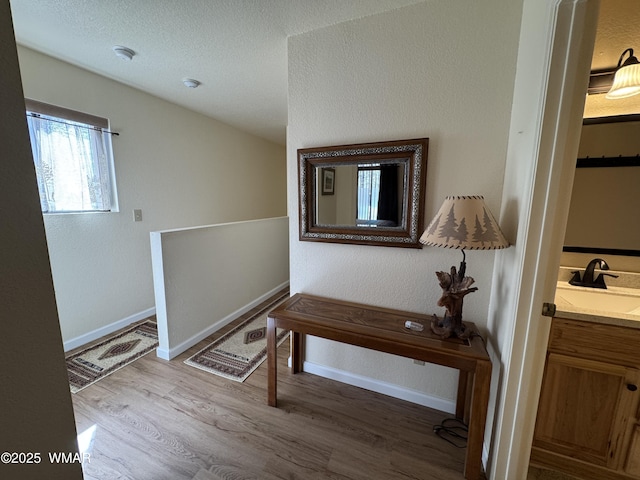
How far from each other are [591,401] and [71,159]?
12.8ft

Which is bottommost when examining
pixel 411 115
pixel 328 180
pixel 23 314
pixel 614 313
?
pixel 614 313

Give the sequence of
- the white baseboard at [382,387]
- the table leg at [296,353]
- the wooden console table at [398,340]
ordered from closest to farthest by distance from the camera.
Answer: the wooden console table at [398,340], the white baseboard at [382,387], the table leg at [296,353]

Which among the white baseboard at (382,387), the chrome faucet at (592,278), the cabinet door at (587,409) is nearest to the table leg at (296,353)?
the white baseboard at (382,387)

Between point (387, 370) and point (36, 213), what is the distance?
1990mm

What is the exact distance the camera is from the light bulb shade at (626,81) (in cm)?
132

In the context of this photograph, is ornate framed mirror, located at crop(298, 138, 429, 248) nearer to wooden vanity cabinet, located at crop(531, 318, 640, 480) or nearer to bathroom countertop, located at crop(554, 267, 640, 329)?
bathroom countertop, located at crop(554, 267, 640, 329)

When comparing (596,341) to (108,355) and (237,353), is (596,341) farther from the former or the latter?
(108,355)

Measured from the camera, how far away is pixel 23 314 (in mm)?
733

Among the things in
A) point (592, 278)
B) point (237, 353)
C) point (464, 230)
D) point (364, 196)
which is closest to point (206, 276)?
point (237, 353)

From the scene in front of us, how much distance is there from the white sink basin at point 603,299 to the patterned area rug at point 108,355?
10.3ft

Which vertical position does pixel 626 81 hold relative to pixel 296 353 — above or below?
above

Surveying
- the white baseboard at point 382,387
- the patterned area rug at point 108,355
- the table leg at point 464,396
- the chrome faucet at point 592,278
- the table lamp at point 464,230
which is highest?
the table lamp at point 464,230

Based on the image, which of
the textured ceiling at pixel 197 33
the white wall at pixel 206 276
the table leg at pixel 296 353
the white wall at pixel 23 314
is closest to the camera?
the white wall at pixel 23 314

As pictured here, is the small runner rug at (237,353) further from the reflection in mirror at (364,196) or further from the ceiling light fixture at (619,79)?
the ceiling light fixture at (619,79)
